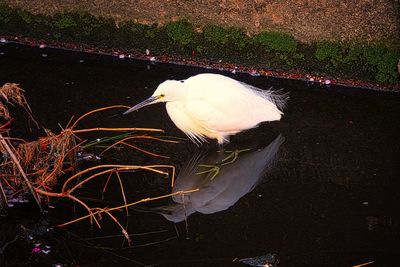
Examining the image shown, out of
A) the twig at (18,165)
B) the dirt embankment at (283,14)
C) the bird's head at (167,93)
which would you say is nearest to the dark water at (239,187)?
the twig at (18,165)

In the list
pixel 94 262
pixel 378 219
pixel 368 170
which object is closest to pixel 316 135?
pixel 368 170

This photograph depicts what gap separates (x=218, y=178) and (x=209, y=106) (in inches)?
22.0

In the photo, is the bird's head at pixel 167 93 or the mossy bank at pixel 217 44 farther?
the mossy bank at pixel 217 44

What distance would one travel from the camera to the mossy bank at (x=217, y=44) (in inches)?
265

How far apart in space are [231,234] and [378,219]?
103 cm

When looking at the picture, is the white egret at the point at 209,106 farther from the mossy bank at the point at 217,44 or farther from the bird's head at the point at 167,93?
the mossy bank at the point at 217,44

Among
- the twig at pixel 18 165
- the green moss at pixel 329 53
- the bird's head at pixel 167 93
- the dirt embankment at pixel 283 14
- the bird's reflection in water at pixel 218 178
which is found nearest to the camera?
the twig at pixel 18 165

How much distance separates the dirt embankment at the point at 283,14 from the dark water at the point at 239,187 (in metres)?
0.57

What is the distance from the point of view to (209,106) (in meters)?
5.18

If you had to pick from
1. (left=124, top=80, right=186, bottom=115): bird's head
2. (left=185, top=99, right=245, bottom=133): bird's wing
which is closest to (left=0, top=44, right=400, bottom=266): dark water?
(left=185, top=99, right=245, bottom=133): bird's wing

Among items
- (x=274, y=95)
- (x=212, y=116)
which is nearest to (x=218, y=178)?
(x=212, y=116)

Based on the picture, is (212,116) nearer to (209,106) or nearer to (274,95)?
(209,106)

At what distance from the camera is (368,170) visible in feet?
16.9

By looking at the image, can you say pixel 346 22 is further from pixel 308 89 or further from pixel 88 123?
pixel 88 123
